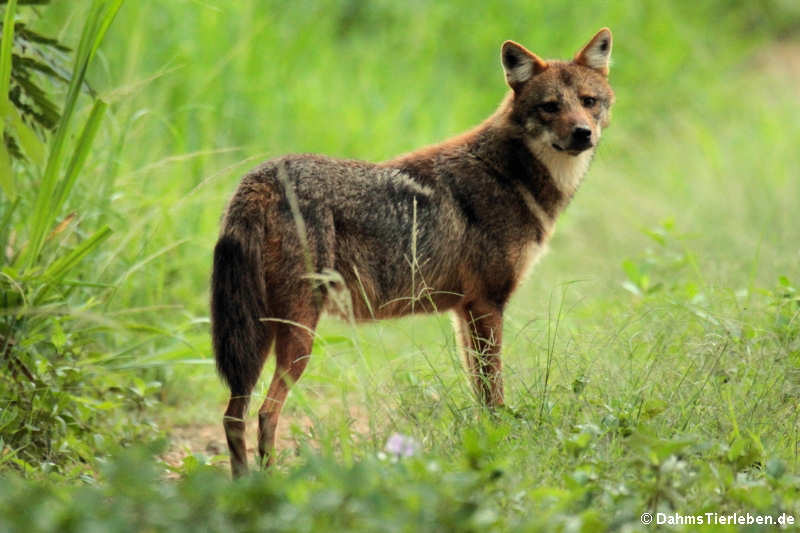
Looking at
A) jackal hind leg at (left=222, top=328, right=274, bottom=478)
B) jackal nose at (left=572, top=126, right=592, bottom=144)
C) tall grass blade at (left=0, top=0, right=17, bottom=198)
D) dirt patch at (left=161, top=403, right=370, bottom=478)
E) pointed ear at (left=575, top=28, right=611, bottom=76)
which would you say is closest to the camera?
tall grass blade at (left=0, top=0, right=17, bottom=198)

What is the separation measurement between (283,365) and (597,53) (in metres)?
2.24

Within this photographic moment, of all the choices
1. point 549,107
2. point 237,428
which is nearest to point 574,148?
point 549,107

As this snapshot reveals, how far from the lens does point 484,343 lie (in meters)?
4.72

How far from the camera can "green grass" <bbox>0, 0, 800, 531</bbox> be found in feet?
9.73

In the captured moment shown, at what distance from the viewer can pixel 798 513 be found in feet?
9.87

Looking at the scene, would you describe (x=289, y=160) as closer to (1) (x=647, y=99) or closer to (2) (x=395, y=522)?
(2) (x=395, y=522)

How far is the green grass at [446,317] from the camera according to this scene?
297cm

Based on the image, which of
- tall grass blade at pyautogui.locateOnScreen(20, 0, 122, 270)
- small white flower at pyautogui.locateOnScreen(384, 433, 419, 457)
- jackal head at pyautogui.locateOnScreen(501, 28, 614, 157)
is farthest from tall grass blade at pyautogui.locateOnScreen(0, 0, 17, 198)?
jackal head at pyautogui.locateOnScreen(501, 28, 614, 157)

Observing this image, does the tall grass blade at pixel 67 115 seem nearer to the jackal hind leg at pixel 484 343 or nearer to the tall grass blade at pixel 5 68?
the tall grass blade at pixel 5 68

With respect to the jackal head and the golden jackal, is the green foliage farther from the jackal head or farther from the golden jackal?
the jackal head

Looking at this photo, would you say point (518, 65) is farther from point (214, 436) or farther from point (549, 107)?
point (214, 436)

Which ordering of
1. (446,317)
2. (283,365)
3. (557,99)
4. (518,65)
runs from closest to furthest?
(283,365), (557,99), (518,65), (446,317)

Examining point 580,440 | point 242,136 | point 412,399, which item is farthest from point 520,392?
point 242,136

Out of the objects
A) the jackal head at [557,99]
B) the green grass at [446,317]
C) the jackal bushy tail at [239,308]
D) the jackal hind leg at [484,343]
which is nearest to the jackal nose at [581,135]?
the jackal head at [557,99]
